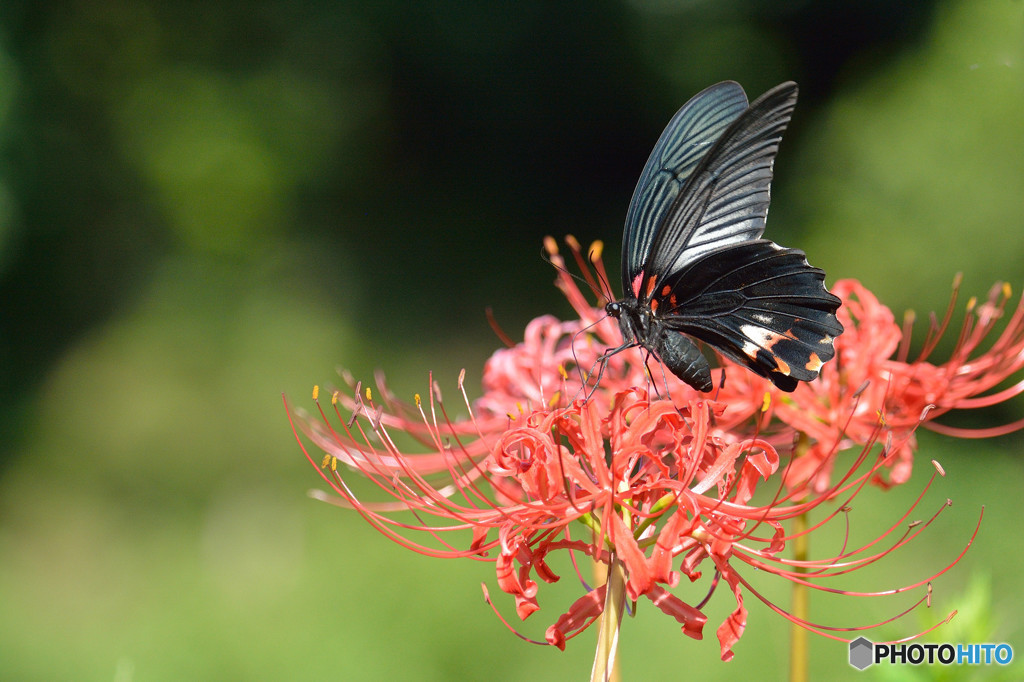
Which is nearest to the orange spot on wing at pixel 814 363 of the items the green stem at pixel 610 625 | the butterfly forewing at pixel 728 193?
the butterfly forewing at pixel 728 193

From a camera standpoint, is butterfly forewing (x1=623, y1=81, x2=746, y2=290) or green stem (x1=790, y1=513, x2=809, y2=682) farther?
butterfly forewing (x1=623, y1=81, x2=746, y2=290)

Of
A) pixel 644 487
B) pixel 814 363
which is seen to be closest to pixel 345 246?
pixel 814 363

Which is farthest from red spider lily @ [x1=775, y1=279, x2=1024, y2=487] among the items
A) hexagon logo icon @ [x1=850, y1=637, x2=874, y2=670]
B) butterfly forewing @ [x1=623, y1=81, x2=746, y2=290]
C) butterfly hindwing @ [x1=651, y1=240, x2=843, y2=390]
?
butterfly forewing @ [x1=623, y1=81, x2=746, y2=290]

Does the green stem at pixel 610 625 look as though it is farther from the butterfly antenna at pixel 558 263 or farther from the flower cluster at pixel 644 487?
the butterfly antenna at pixel 558 263

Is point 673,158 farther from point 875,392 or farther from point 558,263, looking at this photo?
point 875,392

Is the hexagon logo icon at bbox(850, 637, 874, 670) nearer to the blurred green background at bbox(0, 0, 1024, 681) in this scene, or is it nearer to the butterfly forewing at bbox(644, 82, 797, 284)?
the butterfly forewing at bbox(644, 82, 797, 284)

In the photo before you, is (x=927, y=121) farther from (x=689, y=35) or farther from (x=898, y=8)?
(x=689, y=35)
